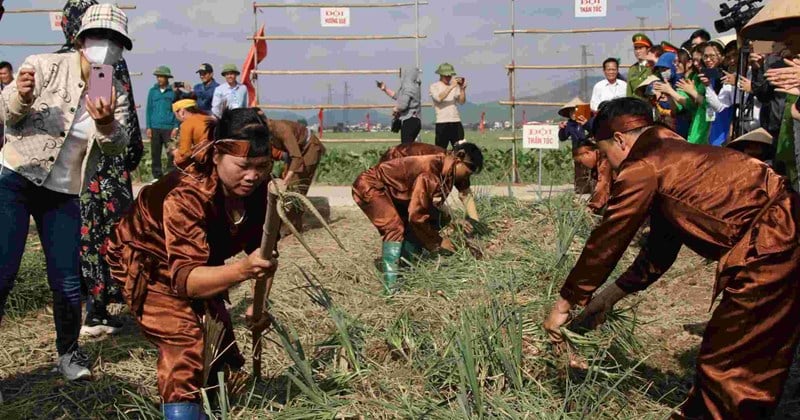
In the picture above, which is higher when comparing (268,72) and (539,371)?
(268,72)

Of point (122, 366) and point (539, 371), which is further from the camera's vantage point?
point (122, 366)

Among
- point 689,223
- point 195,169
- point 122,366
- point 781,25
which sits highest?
point 781,25

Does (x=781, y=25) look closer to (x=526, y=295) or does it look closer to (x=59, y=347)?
(x=526, y=295)

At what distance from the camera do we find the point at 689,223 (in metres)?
2.59

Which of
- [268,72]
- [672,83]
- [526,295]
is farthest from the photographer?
[268,72]

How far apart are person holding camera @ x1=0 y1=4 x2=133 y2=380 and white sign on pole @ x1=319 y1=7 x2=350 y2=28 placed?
7509 mm

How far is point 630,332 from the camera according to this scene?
3.82m

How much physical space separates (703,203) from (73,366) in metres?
2.79

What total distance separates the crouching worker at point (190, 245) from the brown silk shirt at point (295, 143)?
404cm

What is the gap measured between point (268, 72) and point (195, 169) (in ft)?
28.5

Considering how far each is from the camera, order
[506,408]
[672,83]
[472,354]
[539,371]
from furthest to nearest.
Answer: [672,83] < [539,371] < [472,354] < [506,408]

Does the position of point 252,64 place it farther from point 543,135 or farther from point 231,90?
point 543,135

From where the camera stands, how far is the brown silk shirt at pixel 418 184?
500 centimetres

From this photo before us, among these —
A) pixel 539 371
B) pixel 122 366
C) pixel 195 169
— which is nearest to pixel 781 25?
pixel 539 371
